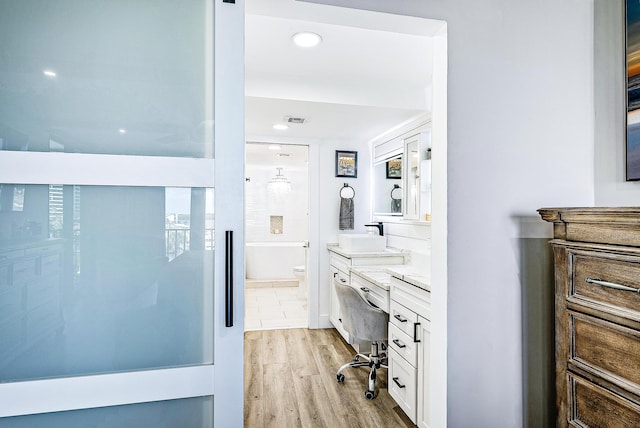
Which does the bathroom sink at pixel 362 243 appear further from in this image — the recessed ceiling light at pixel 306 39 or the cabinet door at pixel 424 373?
the recessed ceiling light at pixel 306 39

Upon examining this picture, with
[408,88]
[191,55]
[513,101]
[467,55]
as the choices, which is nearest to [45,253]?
[191,55]

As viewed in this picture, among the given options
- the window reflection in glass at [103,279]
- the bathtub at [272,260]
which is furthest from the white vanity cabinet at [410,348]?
the bathtub at [272,260]

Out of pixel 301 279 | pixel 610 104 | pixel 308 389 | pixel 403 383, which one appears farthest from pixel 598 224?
pixel 301 279

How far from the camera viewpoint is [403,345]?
231 cm

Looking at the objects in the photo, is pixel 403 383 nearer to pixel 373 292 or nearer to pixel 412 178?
pixel 373 292

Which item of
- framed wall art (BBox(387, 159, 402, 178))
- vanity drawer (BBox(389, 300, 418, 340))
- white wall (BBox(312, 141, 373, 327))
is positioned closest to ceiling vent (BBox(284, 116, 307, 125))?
white wall (BBox(312, 141, 373, 327))

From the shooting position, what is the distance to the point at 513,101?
5.22ft

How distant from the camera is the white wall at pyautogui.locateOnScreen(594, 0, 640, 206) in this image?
5.13ft

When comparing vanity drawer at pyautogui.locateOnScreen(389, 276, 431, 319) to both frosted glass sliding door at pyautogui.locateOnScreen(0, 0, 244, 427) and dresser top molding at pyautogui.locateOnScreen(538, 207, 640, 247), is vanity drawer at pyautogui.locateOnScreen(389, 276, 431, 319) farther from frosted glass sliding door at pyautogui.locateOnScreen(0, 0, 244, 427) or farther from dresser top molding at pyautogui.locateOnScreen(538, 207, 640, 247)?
frosted glass sliding door at pyautogui.locateOnScreen(0, 0, 244, 427)

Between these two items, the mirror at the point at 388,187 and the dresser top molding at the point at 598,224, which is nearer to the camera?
the dresser top molding at the point at 598,224

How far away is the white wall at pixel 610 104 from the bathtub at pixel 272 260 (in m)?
5.19

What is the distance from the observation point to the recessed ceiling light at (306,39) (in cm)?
208

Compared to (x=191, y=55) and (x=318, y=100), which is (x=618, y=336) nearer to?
(x=191, y=55)

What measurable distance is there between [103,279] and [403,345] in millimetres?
1792
